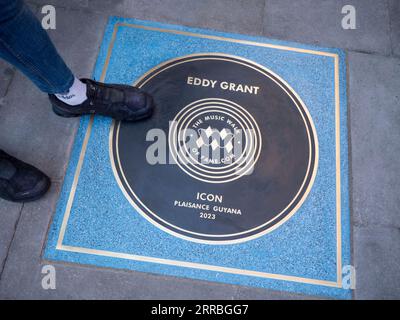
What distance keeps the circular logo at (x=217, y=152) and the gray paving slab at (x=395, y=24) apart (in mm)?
549

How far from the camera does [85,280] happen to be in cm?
115

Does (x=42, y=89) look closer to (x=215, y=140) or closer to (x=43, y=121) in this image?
(x=43, y=121)

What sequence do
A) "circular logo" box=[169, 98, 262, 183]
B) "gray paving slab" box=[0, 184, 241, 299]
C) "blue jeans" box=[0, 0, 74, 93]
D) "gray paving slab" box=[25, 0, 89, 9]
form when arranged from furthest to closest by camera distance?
"gray paving slab" box=[25, 0, 89, 9] < "circular logo" box=[169, 98, 262, 183] < "gray paving slab" box=[0, 184, 241, 299] < "blue jeans" box=[0, 0, 74, 93]

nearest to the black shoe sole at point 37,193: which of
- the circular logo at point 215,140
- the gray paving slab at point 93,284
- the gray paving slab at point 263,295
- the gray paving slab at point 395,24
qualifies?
the gray paving slab at point 93,284

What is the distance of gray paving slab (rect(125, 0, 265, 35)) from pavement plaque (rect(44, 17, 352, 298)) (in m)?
0.08

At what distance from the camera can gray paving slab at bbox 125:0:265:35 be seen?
4.94ft

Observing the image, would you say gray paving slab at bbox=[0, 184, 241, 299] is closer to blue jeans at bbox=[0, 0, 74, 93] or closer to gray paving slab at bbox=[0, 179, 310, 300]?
gray paving slab at bbox=[0, 179, 310, 300]

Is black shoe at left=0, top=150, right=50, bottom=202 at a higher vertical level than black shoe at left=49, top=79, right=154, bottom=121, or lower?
lower

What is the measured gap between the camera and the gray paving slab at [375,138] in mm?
1268

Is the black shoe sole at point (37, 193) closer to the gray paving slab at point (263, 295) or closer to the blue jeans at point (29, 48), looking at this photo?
the blue jeans at point (29, 48)

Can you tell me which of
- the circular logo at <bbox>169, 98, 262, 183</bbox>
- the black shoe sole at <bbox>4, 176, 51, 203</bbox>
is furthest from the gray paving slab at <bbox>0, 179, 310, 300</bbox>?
the circular logo at <bbox>169, 98, 262, 183</bbox>

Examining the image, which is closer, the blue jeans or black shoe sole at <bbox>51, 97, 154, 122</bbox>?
the blue jeans

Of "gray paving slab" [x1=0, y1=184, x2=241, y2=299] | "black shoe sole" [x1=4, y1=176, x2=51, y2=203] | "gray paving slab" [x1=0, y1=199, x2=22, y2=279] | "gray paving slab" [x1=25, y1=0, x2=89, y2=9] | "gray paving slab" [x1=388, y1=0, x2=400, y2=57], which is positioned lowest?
"gray paving slab" [x1=0, y1=184, x2=241, y2=299]

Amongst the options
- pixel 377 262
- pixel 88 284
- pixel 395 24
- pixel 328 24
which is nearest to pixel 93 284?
pixel 88 284
